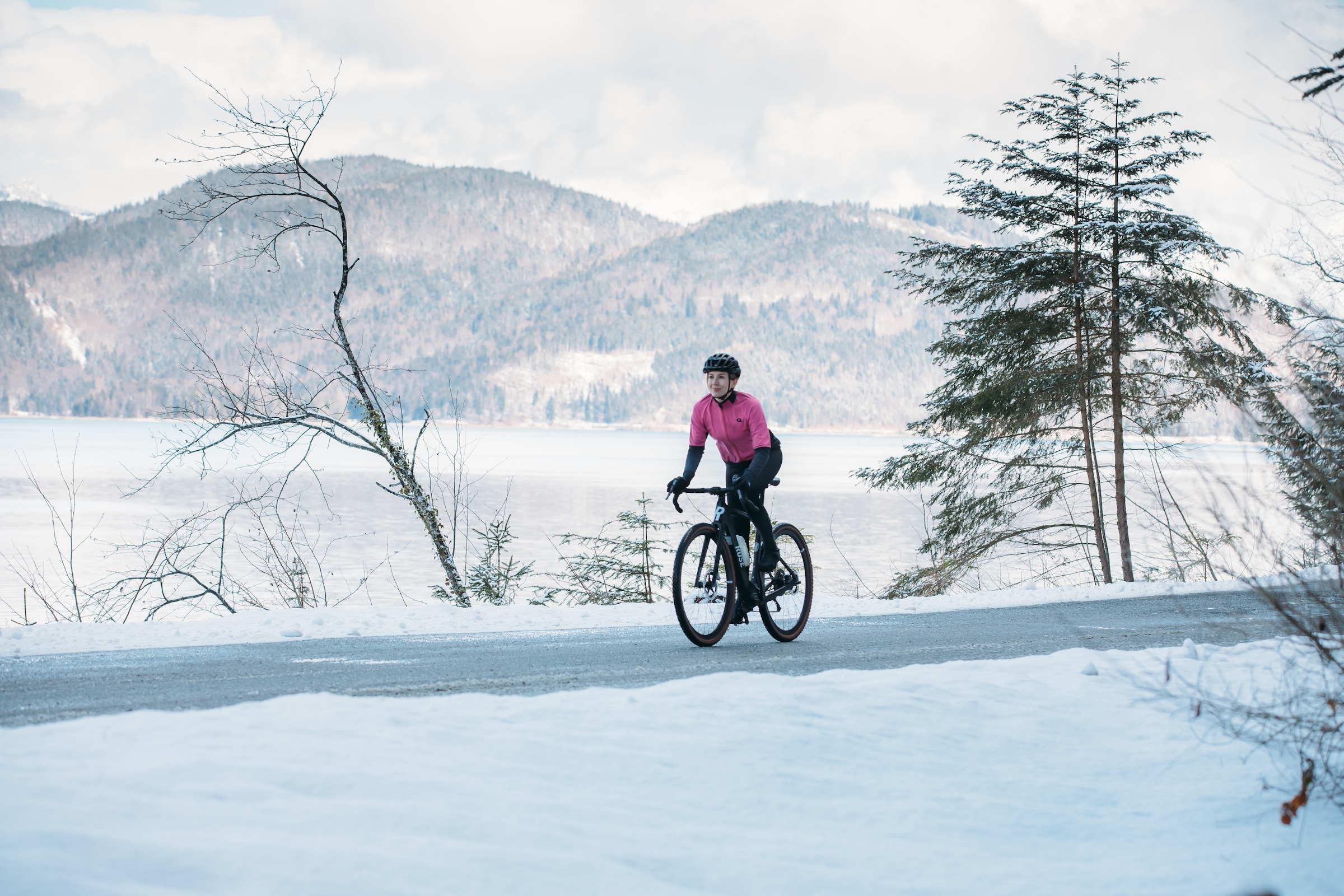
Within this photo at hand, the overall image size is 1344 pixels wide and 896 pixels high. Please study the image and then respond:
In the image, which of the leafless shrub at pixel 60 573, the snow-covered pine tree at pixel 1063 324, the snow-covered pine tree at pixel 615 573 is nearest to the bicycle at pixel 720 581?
the snow-covered pine tree at pixel 615 573

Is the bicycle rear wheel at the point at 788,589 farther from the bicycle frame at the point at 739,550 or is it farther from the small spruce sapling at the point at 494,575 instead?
the small spruce sapling at the point at 494,575

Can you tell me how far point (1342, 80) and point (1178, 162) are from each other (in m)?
14.7

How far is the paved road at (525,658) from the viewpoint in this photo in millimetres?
5957

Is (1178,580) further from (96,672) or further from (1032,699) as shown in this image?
(96,672)

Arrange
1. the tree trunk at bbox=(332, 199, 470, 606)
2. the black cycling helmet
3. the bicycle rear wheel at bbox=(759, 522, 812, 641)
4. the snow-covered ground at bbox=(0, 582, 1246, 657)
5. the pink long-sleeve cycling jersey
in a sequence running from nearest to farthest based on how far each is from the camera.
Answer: the black cycling helmet
the pink long-sleeve cycling jersey
the snow-covered ground at bbox=(0, 582, 1246, 657)
the bicycle rear wheel at bbox=(759, 522, 812, 641)
the tree trunk at bbox=(332, 199, 470, 606)

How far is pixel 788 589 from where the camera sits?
28.2 feet

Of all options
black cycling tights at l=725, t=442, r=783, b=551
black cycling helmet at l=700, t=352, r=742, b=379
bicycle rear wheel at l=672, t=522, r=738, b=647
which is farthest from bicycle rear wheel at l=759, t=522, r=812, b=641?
black cycling helmet at l=700, t=352, r=742, b=379

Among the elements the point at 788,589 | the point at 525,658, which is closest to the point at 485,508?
the point at 788,589

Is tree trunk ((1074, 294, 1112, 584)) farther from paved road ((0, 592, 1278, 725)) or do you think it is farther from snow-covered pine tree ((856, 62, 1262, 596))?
paved road ((0, 592, 1278, 725))

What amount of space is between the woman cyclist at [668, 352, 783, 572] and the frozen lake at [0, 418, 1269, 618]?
120 inches

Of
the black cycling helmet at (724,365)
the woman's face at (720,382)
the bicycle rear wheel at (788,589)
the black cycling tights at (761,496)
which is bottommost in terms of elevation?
the bicycle rear wheel at (788,589)

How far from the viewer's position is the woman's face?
797 cm

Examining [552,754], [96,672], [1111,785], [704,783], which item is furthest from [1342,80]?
[96,672]

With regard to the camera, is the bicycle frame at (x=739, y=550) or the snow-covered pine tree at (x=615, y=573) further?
the snow-covered pine tree at (x=615, y=573)
